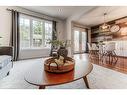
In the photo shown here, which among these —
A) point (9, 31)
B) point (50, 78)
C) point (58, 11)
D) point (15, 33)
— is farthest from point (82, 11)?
point (50, 78)

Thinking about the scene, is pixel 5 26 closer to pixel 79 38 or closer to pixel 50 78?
→ pixel 79 38

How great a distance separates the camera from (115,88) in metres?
1.58

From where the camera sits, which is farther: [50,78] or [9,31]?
[9,31]

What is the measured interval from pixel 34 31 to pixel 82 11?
6.49ft

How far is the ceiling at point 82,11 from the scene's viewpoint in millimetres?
3380

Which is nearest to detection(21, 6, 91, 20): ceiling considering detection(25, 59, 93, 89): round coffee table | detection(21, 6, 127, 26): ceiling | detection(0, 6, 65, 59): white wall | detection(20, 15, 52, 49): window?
detection(21, 6, 127, 26): ceiling

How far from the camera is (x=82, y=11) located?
3857 mm

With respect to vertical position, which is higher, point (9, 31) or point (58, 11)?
point (58, 11)

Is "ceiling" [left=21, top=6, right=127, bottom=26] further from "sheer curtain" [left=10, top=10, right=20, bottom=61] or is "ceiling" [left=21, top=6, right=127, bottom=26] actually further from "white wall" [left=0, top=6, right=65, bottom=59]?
"sheer curtain" [left=10, top=10, right=20, bottom=61]

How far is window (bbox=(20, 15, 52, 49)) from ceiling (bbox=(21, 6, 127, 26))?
1.34 feet

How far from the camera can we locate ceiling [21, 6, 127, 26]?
3380 mm

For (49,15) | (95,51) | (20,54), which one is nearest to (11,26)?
(20,54)

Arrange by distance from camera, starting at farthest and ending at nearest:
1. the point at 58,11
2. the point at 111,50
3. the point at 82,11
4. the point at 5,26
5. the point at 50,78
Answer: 1. the point at 111,50
2. the point at 82,11
3. the point at 58,11
4. the point at 5,26
5. the point at 50,78
